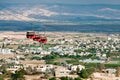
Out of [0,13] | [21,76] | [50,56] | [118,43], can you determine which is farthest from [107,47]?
[0,13]

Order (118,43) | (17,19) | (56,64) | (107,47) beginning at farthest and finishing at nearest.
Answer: (17,19) → (118,43) → (107,47) → (56,64)

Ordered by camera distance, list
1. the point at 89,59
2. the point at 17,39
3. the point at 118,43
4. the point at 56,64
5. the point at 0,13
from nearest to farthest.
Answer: the point at 56,64 → the point at 89,59 → the point at 118,43 → the point at 17,39 → the point at 0,13

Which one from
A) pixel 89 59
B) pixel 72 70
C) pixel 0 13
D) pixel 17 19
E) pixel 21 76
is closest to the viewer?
pixel 21 76

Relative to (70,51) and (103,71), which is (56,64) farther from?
(70,51)

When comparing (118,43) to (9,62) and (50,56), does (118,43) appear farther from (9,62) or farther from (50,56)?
(9,62)

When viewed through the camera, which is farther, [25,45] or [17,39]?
[17,39]

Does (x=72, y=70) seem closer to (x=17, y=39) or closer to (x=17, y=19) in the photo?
(x=17, y=39)

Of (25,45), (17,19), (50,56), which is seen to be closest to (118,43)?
(25,45)

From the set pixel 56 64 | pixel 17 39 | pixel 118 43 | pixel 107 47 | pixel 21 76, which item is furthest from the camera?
pixel 17 39

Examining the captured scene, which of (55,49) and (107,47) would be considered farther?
(107,47)
